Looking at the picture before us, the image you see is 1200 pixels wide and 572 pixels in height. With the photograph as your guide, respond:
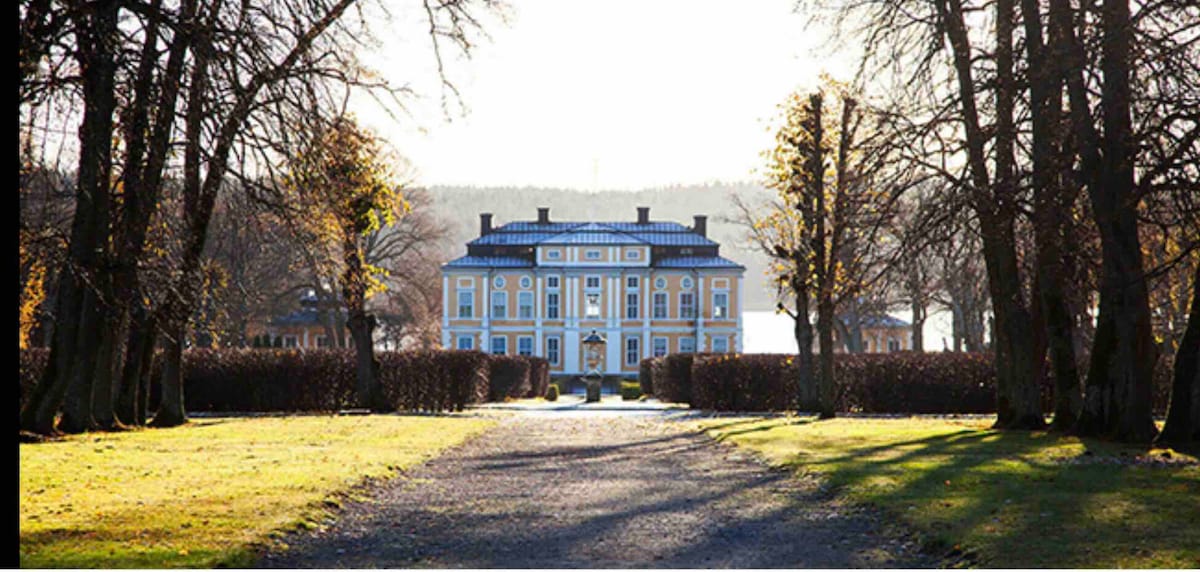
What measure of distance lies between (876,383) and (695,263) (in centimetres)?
3975

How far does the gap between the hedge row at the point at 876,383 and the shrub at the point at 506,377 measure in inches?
424

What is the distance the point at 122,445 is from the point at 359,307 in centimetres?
1197

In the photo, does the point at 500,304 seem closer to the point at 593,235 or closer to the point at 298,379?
the point at 593,235

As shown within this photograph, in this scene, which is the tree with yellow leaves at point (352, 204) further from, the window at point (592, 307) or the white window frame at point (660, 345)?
the white window frame at point (660, 345)

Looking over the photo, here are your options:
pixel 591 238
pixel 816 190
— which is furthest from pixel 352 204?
pixel 591 238

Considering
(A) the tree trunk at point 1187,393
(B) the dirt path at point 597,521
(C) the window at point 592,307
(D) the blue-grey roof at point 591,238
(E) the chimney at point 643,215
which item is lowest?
(B) the dirt path at point 597,521

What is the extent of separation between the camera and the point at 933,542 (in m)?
8.66

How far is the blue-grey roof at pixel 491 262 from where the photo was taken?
68.6m

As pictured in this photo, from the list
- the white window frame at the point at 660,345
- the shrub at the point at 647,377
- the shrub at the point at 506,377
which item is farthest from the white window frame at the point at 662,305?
the shrub at the point at 506,377

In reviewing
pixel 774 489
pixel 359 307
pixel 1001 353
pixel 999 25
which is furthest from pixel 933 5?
pixel 359 307

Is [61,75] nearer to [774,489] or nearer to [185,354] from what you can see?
[774,489]

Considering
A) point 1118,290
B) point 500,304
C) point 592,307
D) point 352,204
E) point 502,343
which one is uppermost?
point 500,304

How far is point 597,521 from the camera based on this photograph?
9.95 meters

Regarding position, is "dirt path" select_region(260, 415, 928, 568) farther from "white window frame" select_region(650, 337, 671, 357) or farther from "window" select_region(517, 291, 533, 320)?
"window" select_region(517, 291, 533, 320)
